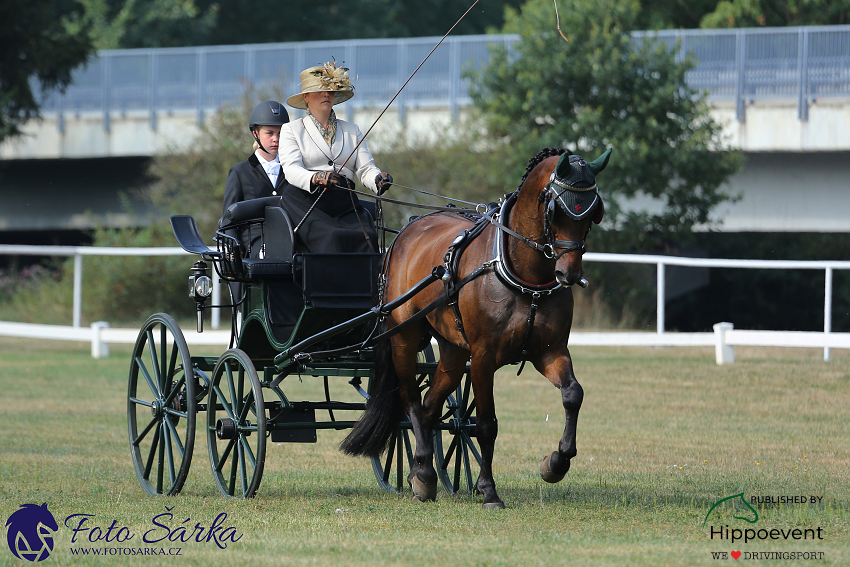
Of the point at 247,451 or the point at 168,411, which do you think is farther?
the point at 168,411

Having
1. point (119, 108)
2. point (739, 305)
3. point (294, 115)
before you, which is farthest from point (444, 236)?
point (119, 108)

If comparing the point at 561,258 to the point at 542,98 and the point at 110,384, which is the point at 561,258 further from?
the point at 542,98

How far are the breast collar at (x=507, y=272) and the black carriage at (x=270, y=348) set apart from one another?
1.91 ft

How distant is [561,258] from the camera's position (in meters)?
6.21

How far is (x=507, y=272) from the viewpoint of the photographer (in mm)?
6574

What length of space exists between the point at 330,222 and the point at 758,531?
320 cm

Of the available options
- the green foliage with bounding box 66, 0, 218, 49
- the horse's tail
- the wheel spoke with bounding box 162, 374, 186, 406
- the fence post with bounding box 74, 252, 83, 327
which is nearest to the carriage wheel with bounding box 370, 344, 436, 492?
the horse's tail

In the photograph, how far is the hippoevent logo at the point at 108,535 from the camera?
5.80 m

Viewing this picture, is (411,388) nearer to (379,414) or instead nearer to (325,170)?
(379,414)

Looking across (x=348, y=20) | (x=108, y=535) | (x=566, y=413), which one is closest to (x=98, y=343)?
(x=108, y=535)

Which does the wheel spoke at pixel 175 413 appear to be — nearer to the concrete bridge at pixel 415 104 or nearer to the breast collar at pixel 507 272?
the breast collar at pixel 507 272

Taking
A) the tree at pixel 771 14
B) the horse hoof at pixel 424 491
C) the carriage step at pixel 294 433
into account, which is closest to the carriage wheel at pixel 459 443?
the horse hoof at pixel 424 491

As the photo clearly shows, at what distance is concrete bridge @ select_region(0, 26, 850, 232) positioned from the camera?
21906mm

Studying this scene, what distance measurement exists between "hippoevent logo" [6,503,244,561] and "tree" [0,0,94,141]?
2046cm
